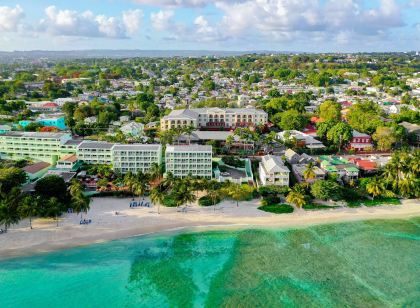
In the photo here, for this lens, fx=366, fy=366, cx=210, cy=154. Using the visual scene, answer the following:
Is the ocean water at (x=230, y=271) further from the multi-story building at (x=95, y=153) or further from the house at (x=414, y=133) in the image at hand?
the house at (x=414, y=133)

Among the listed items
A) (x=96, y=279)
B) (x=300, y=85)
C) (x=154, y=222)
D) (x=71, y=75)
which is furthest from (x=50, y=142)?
(x=71, y=75)

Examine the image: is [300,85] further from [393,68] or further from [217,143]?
[217,143]

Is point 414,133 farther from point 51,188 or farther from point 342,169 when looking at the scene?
point 51,188

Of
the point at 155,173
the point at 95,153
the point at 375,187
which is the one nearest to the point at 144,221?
the point at 155,173

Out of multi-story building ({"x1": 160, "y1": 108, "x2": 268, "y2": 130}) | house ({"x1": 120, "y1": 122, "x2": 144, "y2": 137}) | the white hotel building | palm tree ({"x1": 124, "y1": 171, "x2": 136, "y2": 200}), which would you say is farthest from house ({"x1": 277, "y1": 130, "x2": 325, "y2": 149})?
palm tree ({"x1": 124, "y1": 171, "x2": 136, "y2": 200})

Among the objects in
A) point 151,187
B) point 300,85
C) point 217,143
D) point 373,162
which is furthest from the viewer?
point 300,85
